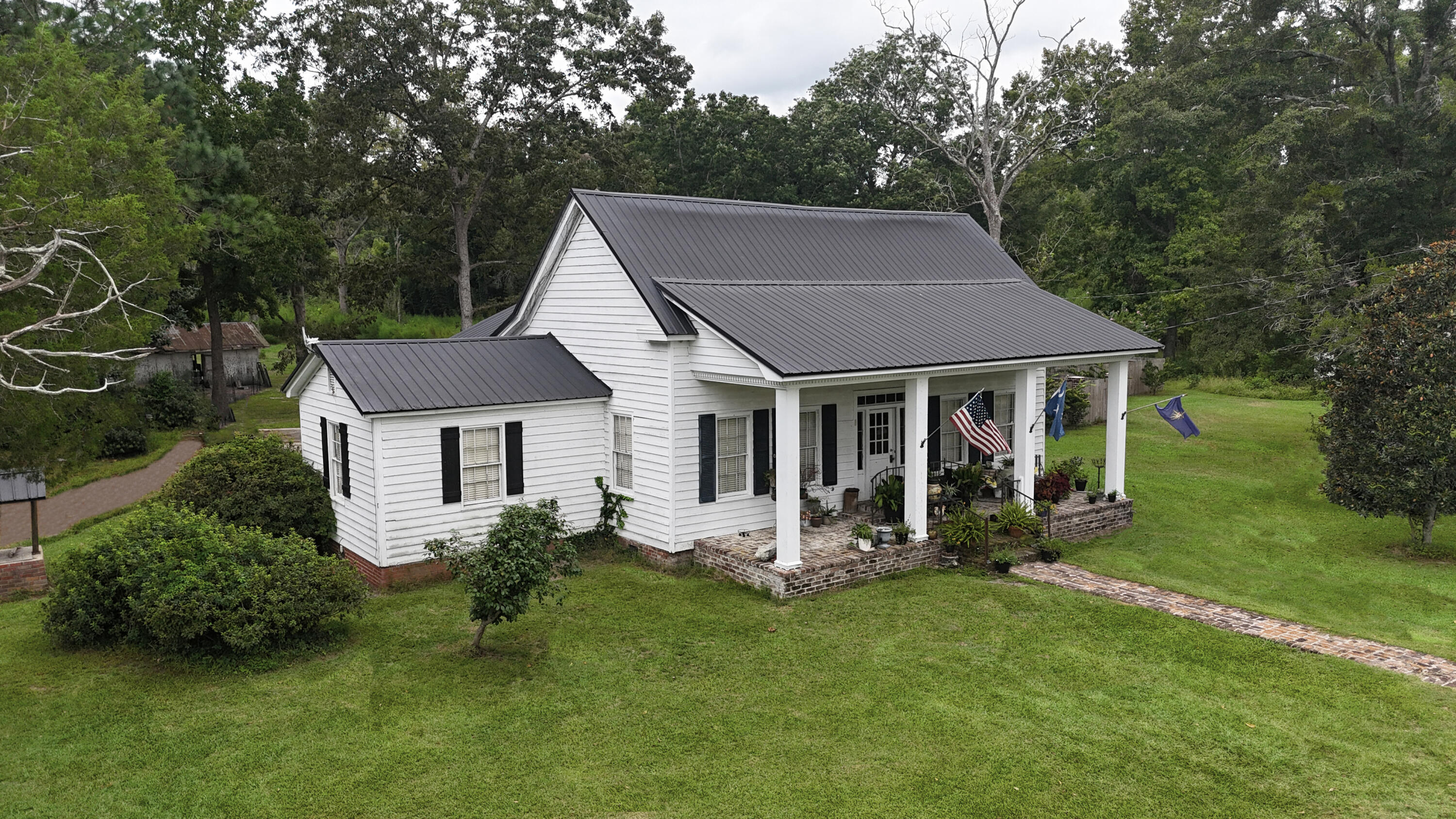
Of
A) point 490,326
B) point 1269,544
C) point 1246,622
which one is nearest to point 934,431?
point 1269,544

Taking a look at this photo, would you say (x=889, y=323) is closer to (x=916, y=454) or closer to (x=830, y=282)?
(x=830, y=282)

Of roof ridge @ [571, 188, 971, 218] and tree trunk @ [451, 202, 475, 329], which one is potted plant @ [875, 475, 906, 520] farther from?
tree trunk @ [451, 202, 475, 329]

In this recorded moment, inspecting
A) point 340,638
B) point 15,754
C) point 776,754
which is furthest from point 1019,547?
point 15,754

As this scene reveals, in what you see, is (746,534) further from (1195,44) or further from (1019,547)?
(1195,44)

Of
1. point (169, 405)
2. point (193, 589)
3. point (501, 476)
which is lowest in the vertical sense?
point (193, 589)

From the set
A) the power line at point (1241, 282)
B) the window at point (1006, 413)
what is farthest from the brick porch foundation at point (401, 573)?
the power line at point (1241, 282)

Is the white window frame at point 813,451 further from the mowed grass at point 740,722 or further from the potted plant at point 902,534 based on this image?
the mowed grass at point 740,722

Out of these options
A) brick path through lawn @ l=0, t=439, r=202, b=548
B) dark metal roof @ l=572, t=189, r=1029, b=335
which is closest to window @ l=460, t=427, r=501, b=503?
dark metal roof @ l=572, t=189, r=1029, b=335
